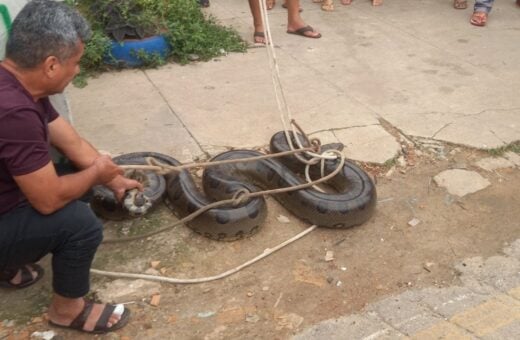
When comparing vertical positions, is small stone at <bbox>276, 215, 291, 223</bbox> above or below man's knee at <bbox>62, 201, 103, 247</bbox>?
below

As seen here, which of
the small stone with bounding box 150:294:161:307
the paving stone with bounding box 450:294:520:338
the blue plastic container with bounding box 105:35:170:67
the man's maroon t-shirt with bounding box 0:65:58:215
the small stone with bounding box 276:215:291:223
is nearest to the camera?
the man's maroon t-shirt with bounding box 0:65:58:215

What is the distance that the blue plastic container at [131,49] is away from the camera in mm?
5574

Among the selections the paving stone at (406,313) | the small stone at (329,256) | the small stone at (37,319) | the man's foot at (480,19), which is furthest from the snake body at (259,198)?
the man's foot at (480,19)

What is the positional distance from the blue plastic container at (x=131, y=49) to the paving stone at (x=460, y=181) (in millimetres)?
3141

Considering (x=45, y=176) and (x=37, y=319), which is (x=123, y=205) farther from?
(x=45, y=176)

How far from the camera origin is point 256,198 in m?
3.51

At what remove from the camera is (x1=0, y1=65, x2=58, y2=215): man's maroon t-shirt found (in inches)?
85.3

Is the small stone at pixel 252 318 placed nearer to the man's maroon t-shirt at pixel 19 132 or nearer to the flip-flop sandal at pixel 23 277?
the flip-flop sandal at pixel 23 277

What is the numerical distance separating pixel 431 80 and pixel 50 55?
4.39 meters

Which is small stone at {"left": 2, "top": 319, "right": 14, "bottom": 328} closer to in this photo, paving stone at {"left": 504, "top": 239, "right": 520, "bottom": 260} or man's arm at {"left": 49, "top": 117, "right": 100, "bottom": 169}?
man's arm at {"left": 49, "top": 117, "right": 100, "bottom": 169}

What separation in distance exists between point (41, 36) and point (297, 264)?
189 centimetres

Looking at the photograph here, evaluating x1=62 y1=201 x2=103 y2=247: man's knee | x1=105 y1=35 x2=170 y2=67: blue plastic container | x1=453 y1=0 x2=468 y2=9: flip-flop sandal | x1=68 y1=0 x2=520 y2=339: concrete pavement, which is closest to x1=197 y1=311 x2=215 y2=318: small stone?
x1=68 y1=0 x2=520 y2=339: concrete pavement

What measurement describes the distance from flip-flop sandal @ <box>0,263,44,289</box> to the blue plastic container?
3.03 m

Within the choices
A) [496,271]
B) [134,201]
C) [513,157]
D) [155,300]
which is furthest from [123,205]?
[513,157]
